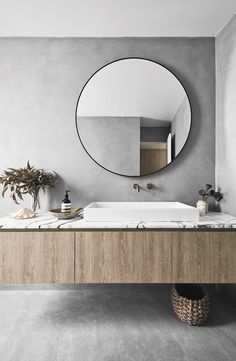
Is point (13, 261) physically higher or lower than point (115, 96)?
lower

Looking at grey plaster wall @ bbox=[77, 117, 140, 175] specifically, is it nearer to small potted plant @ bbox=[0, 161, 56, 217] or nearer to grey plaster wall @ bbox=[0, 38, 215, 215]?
grey plaster wall @ bbox=[0, 38, 215, 215]

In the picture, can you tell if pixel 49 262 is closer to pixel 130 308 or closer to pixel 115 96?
pixel 130 308

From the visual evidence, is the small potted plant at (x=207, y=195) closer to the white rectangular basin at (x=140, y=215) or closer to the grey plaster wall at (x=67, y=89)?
the grey plaster wall at (x=67, y=89)

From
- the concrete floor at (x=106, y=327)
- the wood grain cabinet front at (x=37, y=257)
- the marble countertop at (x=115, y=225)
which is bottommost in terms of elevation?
the concrete floor at (x=106, y=327)

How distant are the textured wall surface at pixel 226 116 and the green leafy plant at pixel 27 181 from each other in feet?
4.82

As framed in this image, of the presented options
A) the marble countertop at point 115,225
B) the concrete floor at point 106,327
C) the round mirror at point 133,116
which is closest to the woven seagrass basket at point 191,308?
the concrete floor at point 106,327

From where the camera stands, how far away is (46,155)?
7.23 ft

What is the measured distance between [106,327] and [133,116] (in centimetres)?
167

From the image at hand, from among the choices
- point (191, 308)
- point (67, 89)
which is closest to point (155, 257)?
point (191, 308)

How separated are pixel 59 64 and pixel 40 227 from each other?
1.48 m

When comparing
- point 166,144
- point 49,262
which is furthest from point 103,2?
point 49,262

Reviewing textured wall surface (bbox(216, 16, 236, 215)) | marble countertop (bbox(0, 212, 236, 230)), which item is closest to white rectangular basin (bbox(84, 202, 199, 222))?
marble countertop (bbox(0, 212, 236, 230))

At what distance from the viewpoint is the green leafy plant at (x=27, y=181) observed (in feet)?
6.50

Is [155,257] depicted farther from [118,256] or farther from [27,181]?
[27,181]
